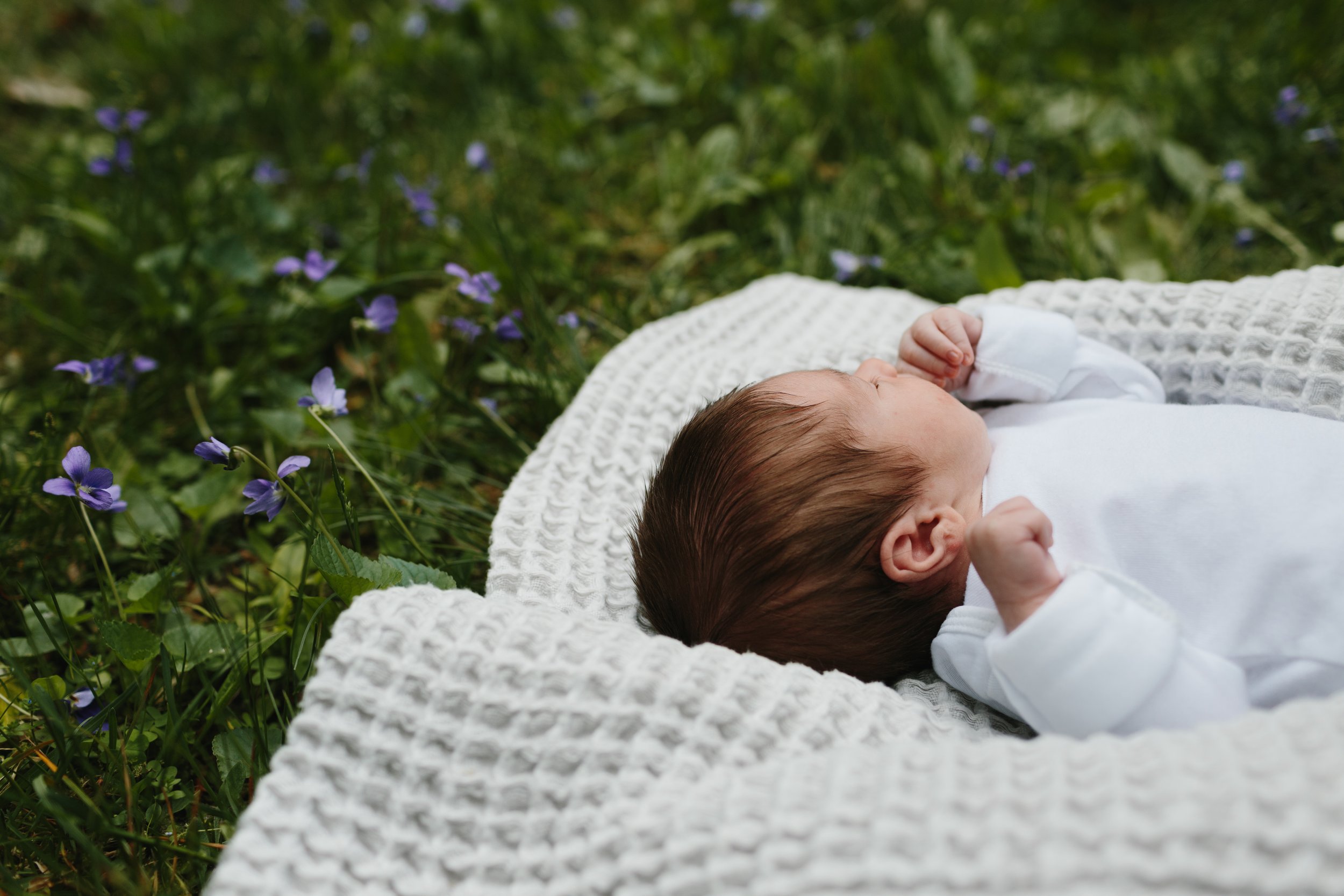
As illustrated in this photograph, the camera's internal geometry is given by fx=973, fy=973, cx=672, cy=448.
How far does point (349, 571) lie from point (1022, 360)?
4.18ft

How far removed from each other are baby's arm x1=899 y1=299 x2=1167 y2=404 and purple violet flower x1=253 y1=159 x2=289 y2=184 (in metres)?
1.87

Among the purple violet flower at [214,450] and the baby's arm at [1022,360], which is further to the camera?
the baby's arm at [1022,360]

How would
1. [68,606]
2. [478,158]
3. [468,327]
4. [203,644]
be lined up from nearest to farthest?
[203,644] < [68,606] < [468,327] < [478,158]

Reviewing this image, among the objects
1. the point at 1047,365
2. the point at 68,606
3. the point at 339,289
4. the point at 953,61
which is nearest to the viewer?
the point at 68,606

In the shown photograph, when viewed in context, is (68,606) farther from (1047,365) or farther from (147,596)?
(1047,365)

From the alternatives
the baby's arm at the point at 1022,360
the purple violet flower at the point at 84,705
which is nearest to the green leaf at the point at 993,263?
the baby's arm at the point at 1022,360

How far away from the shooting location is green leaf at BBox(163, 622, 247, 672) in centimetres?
159

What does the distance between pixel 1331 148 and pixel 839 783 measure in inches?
95.3

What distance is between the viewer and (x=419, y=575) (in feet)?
5.17

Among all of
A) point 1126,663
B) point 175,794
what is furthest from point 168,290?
point 1126,663

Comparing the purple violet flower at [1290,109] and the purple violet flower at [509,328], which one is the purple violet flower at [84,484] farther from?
the purple violet flower at [1290,109]

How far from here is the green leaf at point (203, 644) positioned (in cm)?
159

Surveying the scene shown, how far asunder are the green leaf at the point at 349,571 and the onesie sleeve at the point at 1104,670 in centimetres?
92

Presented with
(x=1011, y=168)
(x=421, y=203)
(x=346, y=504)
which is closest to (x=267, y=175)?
(x=421, y=203)
